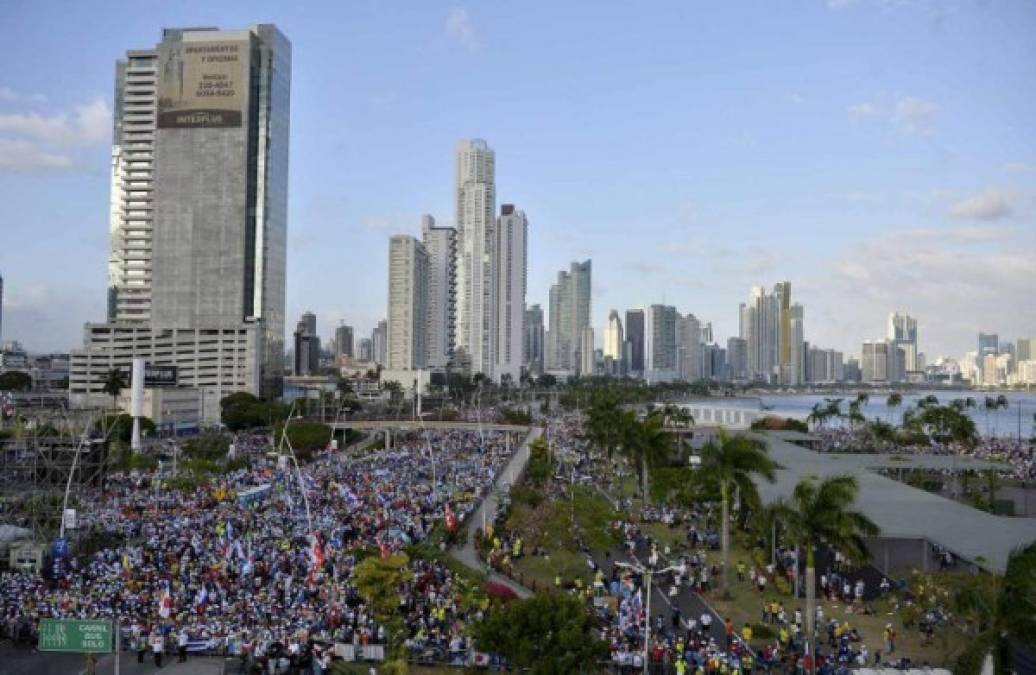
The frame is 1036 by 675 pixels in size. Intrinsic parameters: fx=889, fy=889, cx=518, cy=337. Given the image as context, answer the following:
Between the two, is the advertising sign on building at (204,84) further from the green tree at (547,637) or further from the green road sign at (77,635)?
the green tree at (547,637)

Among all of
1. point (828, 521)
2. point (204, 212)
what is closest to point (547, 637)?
point (828, 521)

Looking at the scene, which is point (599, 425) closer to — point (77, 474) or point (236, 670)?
point (77, 474)

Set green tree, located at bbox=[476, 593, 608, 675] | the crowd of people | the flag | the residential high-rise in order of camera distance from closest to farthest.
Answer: green tree, located at bbox=[476, 593, 608, 675]
the crowd of people
the flag
the residential high-rise

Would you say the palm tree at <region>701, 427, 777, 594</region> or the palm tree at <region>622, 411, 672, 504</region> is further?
the palm tree at <region>622, 411, 672, 504</region>

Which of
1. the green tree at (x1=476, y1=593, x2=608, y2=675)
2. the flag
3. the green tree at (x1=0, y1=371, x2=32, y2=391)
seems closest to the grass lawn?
the green tree at (x1=476, y1=593, x2=608, y2=675)

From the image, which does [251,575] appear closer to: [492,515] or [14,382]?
[492,515]

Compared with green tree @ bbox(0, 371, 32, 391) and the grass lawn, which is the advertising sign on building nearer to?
green tree @ bbox(0, 371, 32, 391)
